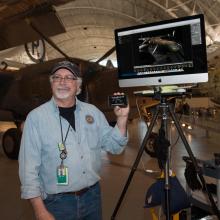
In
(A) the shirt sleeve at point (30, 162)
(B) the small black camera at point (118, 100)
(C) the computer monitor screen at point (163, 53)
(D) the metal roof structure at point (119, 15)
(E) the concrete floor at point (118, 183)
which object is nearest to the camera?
(A) the shirt sleeve at point (30, 162)

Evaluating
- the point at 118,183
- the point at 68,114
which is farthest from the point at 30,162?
the point at 118,183

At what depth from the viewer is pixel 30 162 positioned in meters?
1.78

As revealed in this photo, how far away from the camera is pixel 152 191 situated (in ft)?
7.86

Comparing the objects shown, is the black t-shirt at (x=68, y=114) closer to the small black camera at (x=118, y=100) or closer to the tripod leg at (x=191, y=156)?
the small black camera at (x=118, y=100)

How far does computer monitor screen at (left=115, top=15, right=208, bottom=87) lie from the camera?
207 centimetres

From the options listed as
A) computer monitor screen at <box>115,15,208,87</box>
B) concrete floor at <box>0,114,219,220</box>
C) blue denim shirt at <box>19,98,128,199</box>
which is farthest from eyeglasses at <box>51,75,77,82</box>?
concrete floor at <box>0,114,219,220</box>

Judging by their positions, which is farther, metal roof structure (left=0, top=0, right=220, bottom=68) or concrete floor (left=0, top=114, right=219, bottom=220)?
metal roof structure (left=0, top=0, right=220, bottom=68)

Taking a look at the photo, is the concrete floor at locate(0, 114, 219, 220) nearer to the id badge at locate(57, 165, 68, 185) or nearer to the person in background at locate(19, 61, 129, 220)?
the person in background at locate(19, 61, 129, 220)

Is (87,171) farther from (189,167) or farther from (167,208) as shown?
(189,167)

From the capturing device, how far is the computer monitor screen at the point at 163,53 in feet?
6.80

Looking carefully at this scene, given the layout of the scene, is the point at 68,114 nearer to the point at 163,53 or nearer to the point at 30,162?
the point at 30,162

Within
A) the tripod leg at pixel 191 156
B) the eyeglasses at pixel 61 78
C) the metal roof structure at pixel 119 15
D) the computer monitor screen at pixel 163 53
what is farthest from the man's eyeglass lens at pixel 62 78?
the metal roof structure at pixel 119 15

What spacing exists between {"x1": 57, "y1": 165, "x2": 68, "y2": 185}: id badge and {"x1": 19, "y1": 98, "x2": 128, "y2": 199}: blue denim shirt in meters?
0.03

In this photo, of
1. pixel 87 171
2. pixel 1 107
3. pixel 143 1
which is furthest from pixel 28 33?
pixel 143 1
